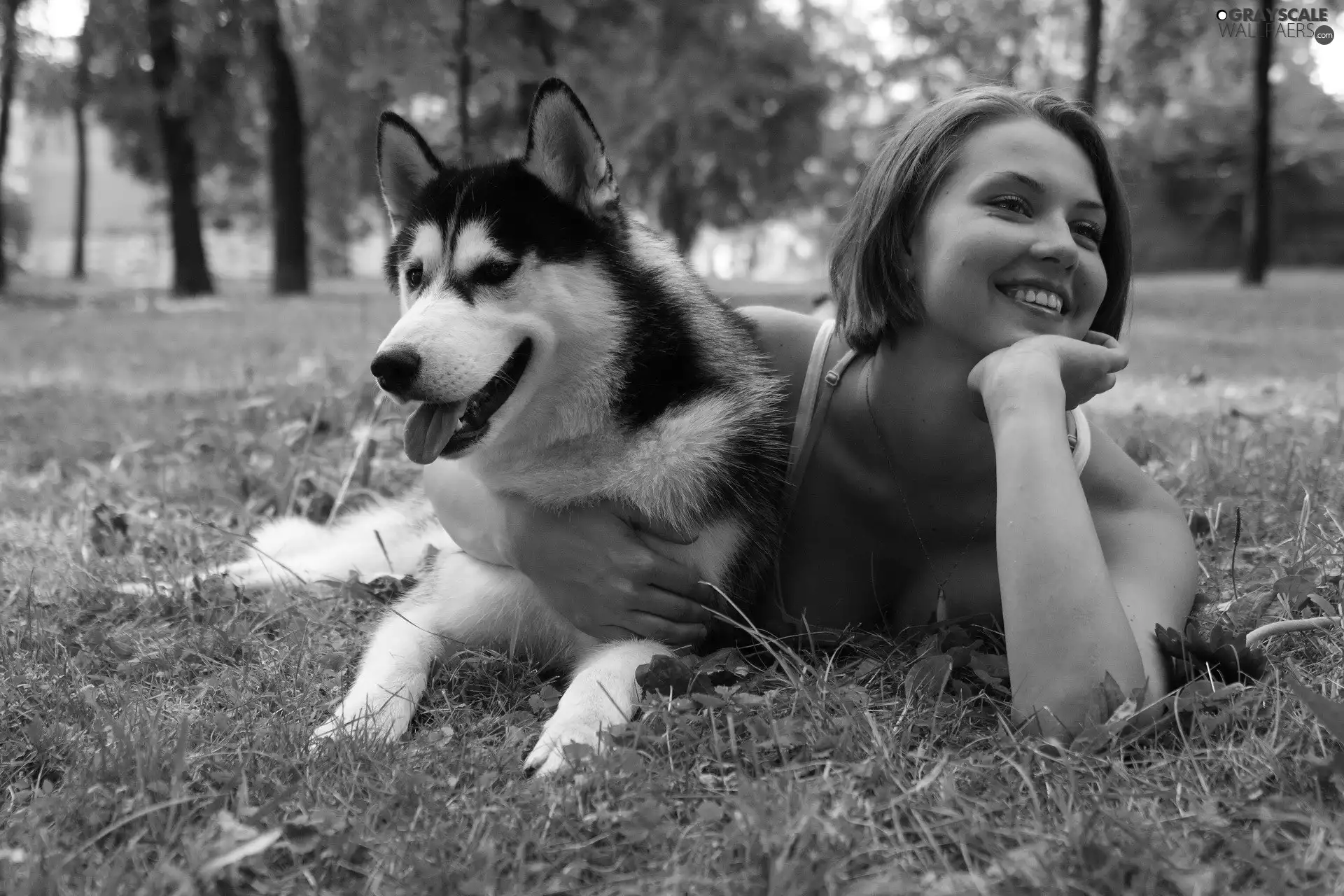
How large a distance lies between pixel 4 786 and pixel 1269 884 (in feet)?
6.64

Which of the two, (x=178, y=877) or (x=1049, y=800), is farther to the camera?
(x=1049, y=800)

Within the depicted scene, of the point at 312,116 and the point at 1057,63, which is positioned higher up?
the point at 1057,63

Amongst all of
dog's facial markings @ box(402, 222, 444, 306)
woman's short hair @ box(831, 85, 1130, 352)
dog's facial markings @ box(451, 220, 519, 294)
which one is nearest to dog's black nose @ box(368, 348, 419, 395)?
dog's facial markings @ box(451, 220, 519, 294)

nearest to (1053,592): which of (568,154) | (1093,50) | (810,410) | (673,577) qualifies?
(673,577)

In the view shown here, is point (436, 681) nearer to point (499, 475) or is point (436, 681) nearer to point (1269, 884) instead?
point (499, 475)

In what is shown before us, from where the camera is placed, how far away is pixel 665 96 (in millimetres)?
10477

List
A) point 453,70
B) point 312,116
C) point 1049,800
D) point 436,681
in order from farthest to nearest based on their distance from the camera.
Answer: point 312,116 → point 453,70 → point 436,681 → point 1049,800

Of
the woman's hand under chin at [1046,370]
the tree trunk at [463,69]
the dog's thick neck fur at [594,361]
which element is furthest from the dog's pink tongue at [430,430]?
the tree trunk at [463,69]

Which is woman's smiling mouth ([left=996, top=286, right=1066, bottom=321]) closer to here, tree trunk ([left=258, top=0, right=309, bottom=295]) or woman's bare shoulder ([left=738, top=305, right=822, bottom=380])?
woman's bare shoulder ([left=738, top=305, right=822, bottom=380])

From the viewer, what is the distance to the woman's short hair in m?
2.41

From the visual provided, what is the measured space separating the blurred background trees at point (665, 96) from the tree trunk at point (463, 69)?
2 centimetres

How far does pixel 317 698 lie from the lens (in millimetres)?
2203

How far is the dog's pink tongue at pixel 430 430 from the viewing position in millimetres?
2215

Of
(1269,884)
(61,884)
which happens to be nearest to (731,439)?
(1269,884)
